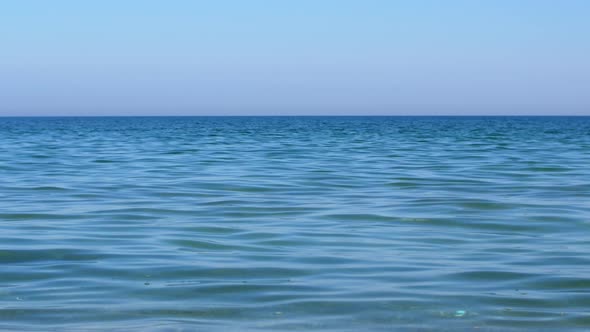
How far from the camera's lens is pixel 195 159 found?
23672 millimetres

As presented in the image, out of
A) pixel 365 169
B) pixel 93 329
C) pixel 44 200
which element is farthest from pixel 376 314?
pixel 365 169

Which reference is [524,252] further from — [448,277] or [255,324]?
[255,324]

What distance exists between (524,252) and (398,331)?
300cm

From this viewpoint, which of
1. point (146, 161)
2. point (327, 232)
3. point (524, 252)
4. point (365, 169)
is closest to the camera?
point (524, 252)

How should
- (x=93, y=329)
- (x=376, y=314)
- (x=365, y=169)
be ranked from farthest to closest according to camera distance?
1. (x=365, y=169)
2. (x=376, y=314)
3. (x=93, y=329)

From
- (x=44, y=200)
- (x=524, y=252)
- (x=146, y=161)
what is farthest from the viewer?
(x=146, y=161)

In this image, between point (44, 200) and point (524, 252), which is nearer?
point (524, 252)

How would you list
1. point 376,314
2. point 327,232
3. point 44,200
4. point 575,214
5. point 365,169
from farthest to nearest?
point 365,169, point 44,200, point 575,214, point 327,232, point 376,314

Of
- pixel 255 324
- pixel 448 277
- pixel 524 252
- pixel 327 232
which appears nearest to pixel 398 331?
pixel 255 324

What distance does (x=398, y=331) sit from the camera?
5.43 meters

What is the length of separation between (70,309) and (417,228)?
466 centimetres

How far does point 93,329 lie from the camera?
541 centimetres

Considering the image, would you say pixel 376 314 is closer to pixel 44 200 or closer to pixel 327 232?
pixel 327 232

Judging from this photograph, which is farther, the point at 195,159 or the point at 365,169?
the point at 195,159
